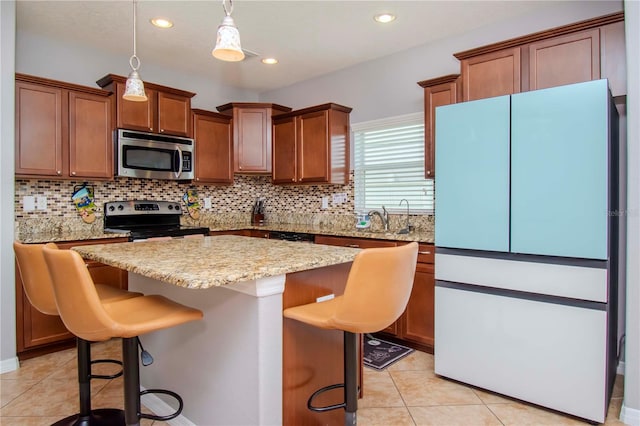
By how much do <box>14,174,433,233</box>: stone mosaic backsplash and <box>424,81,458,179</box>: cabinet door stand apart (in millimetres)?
596

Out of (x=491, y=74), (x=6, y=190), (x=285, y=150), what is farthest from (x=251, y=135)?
(x=491, y=74)

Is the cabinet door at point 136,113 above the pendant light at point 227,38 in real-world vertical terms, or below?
above

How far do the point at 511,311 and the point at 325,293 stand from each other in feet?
3.80

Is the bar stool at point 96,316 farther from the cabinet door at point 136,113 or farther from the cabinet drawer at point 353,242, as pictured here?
the cabinet door at point 136,113

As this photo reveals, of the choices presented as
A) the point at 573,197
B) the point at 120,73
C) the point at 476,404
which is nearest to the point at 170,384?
the point at 476,404

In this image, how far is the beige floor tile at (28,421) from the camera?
6.86ft

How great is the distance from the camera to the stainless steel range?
12.3ft

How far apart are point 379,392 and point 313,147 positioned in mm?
2612

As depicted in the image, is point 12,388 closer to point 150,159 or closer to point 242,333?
point 242,333

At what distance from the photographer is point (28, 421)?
2.12m

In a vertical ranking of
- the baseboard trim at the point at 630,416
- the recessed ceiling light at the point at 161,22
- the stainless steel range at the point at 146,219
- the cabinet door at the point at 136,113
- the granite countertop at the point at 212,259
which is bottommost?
the baseboard trim at the point at 630,416

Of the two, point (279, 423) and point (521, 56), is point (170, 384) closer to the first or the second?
point (279, 423)

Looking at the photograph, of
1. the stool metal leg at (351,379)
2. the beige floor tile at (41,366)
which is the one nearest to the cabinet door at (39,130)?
the beige floor tile at (41,366)

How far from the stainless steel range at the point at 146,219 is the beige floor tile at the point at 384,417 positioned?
2461 mm
